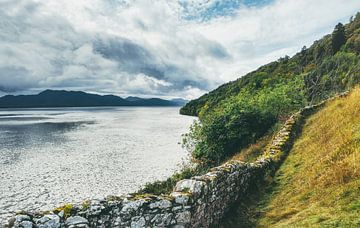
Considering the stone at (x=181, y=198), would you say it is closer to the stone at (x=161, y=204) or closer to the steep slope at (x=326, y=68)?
the stone at (x=161, y=204)

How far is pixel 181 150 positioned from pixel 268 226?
56.7 meters

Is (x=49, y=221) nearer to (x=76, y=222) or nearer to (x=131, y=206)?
(x=76, y=222)

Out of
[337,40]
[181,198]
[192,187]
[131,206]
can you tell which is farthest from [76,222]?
[337,40]

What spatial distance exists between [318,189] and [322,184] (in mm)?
A: 272

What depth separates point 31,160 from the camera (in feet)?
197

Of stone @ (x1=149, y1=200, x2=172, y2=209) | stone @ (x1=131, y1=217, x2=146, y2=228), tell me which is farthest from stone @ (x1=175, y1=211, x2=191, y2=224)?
stone @ (x1=131, y1=217, x2=146, y2=228)

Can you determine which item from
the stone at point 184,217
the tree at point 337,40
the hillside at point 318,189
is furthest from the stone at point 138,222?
the tree at point 337,40

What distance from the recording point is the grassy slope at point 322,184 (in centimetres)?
1017

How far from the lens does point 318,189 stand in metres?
12.5

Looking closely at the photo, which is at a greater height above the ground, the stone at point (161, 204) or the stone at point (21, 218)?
the stone at point (21, 218)

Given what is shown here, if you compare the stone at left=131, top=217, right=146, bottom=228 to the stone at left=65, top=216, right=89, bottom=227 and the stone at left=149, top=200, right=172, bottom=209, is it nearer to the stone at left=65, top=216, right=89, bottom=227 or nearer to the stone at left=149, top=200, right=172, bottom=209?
the stone at left=149, top=200, right=172, bottom=209

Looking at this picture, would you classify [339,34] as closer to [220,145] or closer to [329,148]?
[220,145]

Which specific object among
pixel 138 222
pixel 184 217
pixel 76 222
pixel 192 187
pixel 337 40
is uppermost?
pixel 337 40

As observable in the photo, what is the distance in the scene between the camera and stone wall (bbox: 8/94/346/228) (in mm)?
8641
